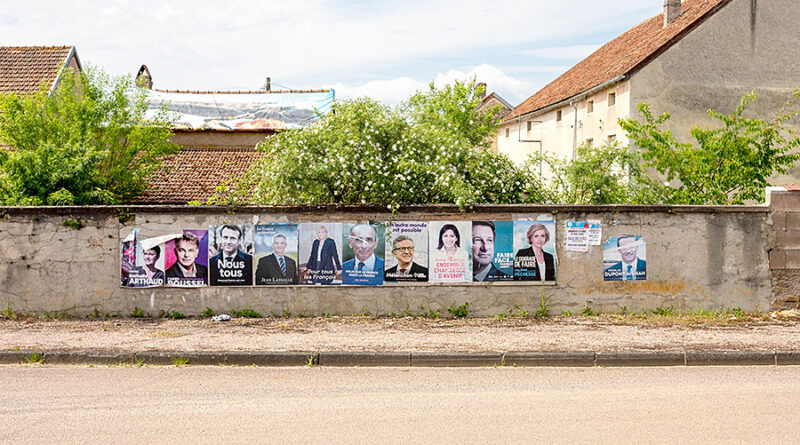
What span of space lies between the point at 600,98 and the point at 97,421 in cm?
2673

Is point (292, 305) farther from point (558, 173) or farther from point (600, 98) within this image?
point (600, 98)

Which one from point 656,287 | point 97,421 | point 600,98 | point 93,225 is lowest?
point 97,421

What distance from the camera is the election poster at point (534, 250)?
38.3ft

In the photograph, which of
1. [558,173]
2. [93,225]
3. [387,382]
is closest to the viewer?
[387,382]

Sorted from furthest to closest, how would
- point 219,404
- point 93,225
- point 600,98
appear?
point 600,98
point 93,225
point 219,404

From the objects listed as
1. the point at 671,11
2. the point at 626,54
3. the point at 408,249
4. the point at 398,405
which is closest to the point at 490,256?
the point at 408,249

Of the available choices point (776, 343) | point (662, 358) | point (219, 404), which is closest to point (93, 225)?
point (219, 404)

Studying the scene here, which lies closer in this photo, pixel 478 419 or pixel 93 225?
pixel 478 419

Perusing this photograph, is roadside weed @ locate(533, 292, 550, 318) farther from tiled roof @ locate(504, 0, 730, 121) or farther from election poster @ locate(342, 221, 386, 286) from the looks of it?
tiled roof @ locate(504, 0, 730, 121)

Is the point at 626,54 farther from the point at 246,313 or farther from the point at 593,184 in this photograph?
the point at 246,313

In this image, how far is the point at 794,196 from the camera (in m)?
12.0

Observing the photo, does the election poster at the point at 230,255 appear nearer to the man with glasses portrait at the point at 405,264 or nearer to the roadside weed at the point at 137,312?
the roadside weed at the point at 137,312

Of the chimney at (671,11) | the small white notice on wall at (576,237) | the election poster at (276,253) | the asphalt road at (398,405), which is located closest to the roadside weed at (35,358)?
the asphalt road at (398,405)

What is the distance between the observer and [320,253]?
11.6 m
